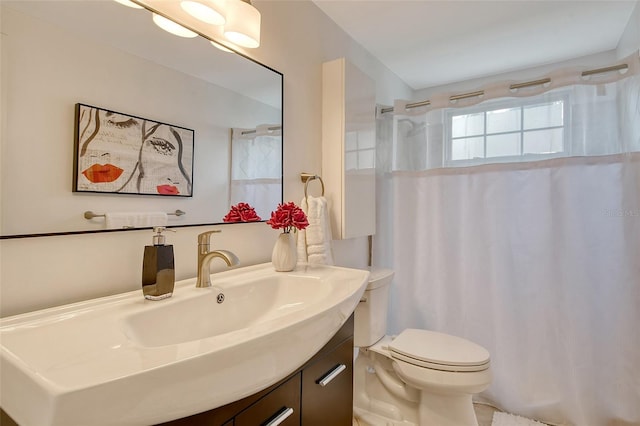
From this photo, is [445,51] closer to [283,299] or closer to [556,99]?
[556,99]

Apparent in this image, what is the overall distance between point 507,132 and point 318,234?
4.03ft

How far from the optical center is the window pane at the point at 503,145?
1785 mm

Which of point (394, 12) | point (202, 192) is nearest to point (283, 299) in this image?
point (202, 192)

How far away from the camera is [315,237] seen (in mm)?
1455

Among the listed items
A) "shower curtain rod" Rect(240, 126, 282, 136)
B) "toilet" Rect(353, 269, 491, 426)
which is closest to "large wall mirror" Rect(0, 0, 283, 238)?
"shower curtain rod" Rect(240, 126, 282, 136)

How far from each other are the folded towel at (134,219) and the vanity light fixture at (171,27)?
1.89 ft

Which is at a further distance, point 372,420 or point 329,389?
point 372,420

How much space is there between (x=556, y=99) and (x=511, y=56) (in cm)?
75

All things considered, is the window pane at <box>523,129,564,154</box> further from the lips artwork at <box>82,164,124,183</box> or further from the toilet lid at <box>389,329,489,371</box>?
the lips artwork at <box>82,164,124,183</box>

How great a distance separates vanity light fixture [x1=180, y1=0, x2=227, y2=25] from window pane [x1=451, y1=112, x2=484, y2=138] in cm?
141

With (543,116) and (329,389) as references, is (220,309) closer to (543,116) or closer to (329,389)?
(329,389)

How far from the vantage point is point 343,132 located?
65.9 inches

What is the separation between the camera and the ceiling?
1693 millimetres

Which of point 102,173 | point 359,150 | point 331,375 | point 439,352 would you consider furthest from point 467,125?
point 102,173
